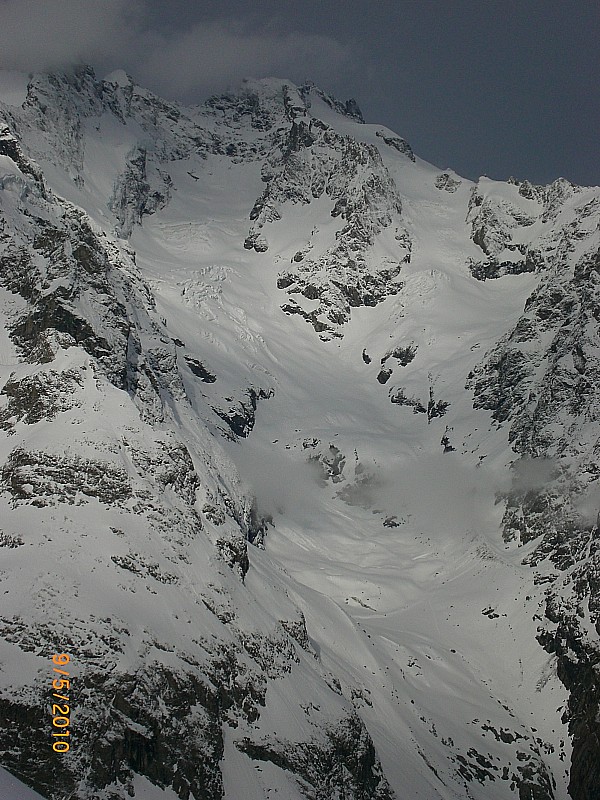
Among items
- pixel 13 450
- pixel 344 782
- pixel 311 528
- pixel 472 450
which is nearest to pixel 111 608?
pixel 13 450

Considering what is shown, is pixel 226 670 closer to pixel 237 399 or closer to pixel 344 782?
pixel 344 782

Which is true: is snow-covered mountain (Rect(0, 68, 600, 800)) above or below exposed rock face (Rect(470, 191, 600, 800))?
below
